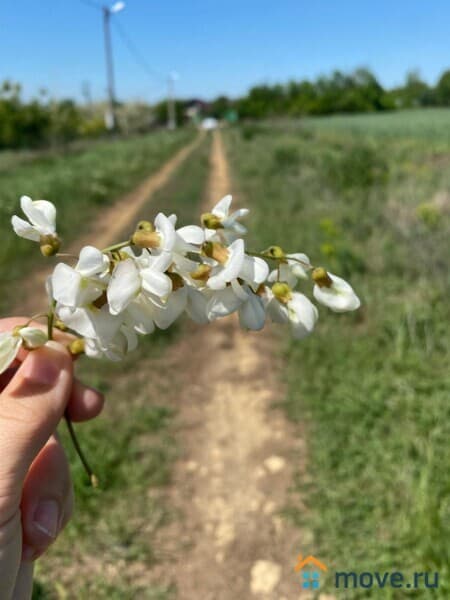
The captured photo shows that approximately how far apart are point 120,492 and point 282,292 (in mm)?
2245

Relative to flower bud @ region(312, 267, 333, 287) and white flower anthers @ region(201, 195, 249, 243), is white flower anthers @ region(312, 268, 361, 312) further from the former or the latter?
white flower anthers @ region(201, 195, 249, 243)

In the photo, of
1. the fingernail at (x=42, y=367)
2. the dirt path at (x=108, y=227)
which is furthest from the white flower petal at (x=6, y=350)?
the dirt path at (x=108, y=227)

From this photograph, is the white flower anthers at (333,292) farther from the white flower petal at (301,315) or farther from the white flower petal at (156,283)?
the white flower petal at (156,283)

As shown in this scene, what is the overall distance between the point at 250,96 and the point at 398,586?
72.4 m

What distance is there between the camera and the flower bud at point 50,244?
2.63ft

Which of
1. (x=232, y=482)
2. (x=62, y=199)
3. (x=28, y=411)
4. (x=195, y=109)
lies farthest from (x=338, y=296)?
(x=195, y=109)

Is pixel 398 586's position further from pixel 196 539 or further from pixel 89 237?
pixel 89 237

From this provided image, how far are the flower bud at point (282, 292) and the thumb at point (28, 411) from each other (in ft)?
1.59

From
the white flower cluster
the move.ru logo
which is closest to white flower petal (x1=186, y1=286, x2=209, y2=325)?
the white flower cluster

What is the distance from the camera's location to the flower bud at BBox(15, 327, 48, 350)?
2.98ft

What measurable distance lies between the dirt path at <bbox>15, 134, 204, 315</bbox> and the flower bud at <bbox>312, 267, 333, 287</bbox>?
3.36 m

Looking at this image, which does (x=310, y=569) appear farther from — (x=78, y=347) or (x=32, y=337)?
(x=32, y=337)

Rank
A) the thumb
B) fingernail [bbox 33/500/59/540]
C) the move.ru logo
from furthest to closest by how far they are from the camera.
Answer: the move.ru logo → fingernail [bbox 33/500/59/540] → the thumb

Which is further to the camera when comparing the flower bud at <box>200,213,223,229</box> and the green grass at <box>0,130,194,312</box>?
the green grass at <box>0,130,194,312</box>
